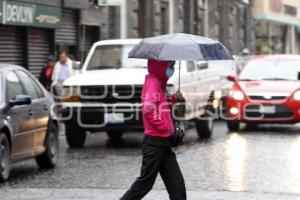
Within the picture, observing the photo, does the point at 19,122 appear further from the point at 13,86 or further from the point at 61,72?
the point at 61,72

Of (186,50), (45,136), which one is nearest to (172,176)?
(186,50)

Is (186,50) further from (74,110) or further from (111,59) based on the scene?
(111,59)

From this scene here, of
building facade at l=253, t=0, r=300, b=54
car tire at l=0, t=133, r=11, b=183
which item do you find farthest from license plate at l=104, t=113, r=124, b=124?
building facade at l=253, t=0, r=300, b=54

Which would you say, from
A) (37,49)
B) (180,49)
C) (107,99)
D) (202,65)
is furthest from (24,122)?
(37,49)

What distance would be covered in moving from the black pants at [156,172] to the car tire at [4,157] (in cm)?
374

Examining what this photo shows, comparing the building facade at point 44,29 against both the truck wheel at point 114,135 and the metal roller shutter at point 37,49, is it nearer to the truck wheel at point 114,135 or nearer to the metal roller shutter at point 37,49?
the metal roller shutter at point 37,49

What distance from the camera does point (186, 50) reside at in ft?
28.5

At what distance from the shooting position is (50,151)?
1384 centimetres

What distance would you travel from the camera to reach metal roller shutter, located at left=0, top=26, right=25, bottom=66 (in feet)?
76.3

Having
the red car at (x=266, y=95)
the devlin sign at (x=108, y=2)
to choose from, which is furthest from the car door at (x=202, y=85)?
the devlin sign at (x=108, y=2)

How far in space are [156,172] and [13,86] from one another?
4753 millimetres

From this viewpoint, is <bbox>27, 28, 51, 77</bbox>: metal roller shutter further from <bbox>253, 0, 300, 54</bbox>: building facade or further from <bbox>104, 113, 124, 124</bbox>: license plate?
<bbox>253, 0, 300, 54</bbox>: building facade

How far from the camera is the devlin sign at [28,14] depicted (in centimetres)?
2278

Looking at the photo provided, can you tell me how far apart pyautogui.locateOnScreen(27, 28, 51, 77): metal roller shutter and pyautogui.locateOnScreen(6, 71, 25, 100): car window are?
1181 cm
